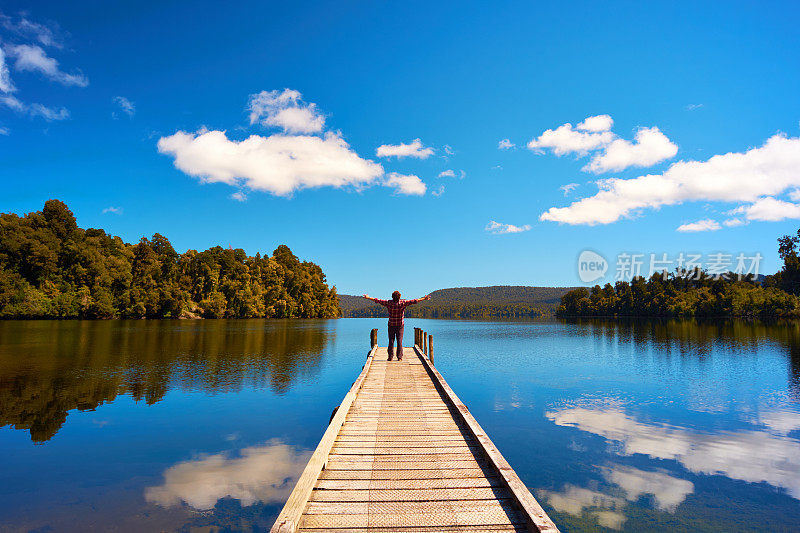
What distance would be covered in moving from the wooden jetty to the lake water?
7.21ft

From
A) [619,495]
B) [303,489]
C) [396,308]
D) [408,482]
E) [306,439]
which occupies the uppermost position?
[396,308]

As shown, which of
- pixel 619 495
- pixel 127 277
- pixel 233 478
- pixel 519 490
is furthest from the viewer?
pixel 127 277

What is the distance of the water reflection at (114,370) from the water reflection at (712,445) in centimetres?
1304

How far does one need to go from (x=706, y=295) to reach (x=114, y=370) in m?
116

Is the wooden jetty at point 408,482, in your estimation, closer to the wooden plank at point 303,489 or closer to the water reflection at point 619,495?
the wooden plank at point 303,489

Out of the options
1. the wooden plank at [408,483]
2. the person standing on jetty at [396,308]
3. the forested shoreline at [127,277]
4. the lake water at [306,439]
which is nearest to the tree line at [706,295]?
the lake water at [306,439]

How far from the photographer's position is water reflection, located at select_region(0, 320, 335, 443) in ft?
46.6

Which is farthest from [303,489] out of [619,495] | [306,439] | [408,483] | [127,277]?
[127,277]

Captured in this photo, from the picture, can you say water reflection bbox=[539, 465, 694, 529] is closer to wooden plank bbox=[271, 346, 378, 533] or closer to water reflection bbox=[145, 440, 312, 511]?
wooden plank bbox=[271, 346, 378, 533]

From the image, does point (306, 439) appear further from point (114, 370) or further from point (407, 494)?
point (114, 370)

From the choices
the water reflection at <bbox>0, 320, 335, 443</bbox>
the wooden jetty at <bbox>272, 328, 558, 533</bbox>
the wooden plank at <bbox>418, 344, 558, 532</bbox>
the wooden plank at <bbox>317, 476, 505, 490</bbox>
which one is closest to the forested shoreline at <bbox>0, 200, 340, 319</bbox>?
the water reflection at <bbox>0, 320, 335, 443</bbox>

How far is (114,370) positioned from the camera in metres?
21.0

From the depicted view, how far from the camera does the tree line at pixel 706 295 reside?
3307 inches

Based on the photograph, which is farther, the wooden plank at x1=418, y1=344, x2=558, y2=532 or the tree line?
the tree line
